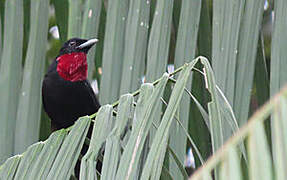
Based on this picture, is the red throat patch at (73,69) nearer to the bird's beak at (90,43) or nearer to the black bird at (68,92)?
A: the black bird at (68,92)

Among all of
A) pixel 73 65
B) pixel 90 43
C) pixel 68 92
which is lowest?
pixel 68 92

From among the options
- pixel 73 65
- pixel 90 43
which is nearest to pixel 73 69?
pixel 73 65

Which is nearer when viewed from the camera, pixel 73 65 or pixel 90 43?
pixel 90 43

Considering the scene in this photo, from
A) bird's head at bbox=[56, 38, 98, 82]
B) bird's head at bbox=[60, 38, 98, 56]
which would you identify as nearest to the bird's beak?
bird's head at bbox=[60, 38, 98, 56]

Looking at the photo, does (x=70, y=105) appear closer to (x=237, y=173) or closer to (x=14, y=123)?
(x=14, y=123)

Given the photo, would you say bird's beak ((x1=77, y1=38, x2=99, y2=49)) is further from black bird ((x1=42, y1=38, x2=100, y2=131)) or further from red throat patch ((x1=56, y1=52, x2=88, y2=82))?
Answer: red throat patch ((x1=56, y1=52, x2=88, y2=82))

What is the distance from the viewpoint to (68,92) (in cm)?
253

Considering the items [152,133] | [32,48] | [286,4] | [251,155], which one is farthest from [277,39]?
[251,155]

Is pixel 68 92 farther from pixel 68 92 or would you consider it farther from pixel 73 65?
pixel 73 65

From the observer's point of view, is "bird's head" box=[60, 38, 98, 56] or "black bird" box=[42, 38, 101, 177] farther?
"black bird" box=[42, 38, 101, 177]

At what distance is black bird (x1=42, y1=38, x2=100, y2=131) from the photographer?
2449mm

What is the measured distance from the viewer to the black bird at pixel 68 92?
245cm

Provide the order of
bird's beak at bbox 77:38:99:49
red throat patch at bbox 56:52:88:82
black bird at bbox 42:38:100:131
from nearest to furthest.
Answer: bird's beak at bbox 77:38:99:49, black bird at bbox 42:38:100:131, red throat patch at bbox 56:52:88:82

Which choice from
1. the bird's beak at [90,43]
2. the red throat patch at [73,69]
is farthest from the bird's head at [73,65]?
the bird's beak at [90,43]
